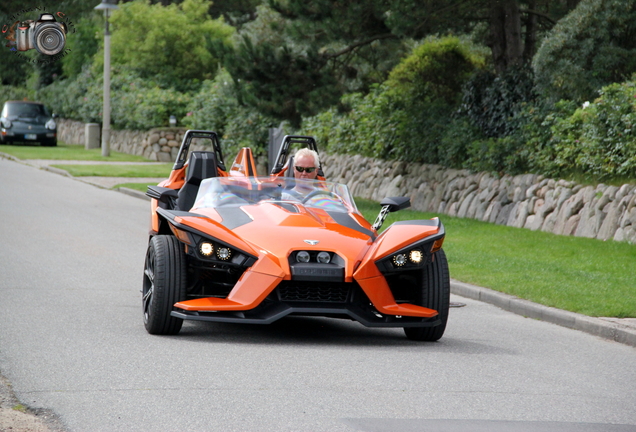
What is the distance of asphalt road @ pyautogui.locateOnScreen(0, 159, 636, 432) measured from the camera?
5426mm

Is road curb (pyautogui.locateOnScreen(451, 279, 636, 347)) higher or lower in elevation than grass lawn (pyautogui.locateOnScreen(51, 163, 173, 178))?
higher

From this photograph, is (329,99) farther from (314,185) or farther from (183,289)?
(183,289)

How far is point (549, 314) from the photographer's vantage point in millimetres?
9586

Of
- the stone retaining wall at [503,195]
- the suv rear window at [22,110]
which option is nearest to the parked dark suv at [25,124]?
the suv rear window at [22,110]

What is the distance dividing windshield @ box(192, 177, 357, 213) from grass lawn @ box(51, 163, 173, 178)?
725 inches

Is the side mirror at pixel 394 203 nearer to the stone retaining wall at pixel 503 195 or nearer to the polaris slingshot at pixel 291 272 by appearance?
the polaris slingshot at pixel 291 272

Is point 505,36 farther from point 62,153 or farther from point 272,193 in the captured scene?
point 62,153

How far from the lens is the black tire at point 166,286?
744cm

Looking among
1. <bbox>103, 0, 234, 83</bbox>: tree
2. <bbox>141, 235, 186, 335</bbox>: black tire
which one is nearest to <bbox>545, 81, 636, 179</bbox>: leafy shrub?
<bbox>141, 235, 186, 335</bbox>: black tire

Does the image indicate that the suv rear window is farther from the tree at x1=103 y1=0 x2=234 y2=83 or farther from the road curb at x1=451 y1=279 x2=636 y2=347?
the road curb at x1=451 y1=279 x2=636 y2=347

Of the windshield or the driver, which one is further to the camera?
the driver

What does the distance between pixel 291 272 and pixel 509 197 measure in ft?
38.1

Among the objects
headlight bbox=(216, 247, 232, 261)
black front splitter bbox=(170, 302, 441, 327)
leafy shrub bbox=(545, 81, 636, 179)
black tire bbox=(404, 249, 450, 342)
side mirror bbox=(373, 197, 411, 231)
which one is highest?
leafy shrub bbox=(545, 81, 636, 179)

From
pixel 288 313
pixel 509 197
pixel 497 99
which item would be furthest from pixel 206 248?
pixel 497 99
